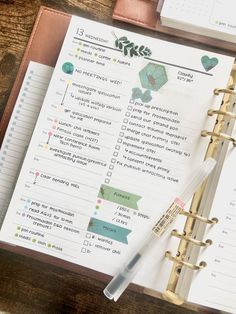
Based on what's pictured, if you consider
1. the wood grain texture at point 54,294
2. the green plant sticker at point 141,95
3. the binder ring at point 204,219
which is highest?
the green plant sticker at point 141,95

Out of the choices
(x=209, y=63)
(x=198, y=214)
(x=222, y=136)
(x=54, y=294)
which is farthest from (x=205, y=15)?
(x=54, y=294)

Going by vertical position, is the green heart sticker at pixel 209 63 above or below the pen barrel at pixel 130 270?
above

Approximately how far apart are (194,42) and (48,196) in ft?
1.16

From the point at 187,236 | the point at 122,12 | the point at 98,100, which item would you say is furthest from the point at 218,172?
the point at 122,12

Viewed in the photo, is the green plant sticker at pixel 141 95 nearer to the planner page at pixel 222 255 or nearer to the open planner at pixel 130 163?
the open planner at pixel 130 163

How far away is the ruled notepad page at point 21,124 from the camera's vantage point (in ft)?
2.52

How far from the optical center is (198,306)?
29.1 inches

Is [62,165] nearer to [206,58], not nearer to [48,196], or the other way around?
[48,196]

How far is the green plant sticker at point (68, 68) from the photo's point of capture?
0.74 metres

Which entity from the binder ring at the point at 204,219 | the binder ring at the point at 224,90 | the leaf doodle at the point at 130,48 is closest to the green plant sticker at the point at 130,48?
the leaf doodle at the point at 130,48

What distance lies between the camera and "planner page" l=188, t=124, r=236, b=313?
678 millimetres

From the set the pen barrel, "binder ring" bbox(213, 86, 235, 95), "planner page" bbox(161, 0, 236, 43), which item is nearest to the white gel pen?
the pen barrel

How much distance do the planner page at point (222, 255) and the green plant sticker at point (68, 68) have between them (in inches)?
10.7

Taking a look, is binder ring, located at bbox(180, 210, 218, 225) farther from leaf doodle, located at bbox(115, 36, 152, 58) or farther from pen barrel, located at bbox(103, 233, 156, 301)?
leaf doodle, located at bbox(115, 36, 152, 58)
